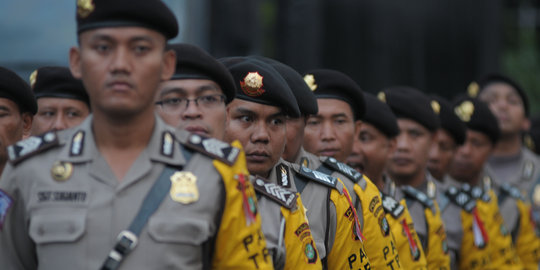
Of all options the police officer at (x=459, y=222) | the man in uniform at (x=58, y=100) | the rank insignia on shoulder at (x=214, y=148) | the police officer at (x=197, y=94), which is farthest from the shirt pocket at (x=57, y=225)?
the police officer at (x=459, y=222)

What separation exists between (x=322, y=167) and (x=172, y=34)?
2.34 metres

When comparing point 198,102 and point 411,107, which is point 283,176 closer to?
point 198,102

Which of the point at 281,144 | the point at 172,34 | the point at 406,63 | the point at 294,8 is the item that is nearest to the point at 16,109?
the point at 281,144

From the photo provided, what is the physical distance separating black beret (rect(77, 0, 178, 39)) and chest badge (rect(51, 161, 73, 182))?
526mm

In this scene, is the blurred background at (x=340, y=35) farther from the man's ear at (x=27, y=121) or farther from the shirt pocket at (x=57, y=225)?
the shirt pocket at (x=57, y=225)

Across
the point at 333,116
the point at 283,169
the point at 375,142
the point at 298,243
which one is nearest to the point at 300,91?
the point at 283,169

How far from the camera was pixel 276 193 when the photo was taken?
17.2 feet

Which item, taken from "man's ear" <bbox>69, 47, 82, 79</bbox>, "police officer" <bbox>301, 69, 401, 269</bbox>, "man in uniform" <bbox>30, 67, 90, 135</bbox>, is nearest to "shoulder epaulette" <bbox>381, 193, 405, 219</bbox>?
"police officer" <bbox>301, 69, 401, 269</bbox>

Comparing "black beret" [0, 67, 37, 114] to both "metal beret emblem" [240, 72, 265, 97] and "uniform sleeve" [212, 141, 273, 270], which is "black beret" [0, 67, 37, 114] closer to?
"metal beret emblem" [240, 72, 265, 97]

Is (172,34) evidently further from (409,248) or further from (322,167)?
(409,248)

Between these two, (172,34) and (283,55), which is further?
(283,55)

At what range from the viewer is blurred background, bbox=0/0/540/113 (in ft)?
37.0

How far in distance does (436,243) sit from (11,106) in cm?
329

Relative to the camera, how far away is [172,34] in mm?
4203
